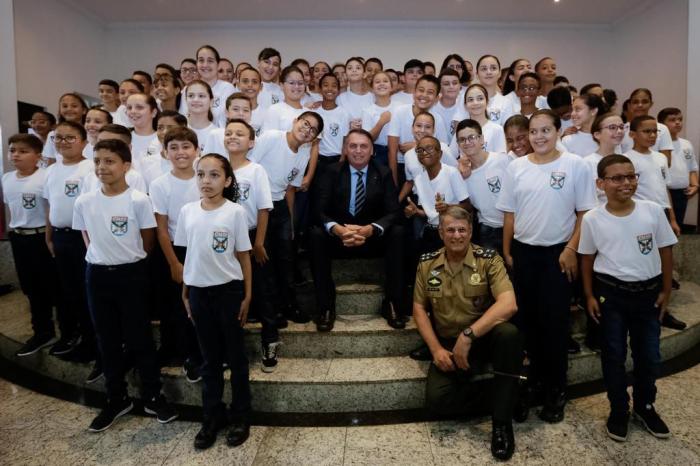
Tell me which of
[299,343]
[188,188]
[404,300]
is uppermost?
[188,188]

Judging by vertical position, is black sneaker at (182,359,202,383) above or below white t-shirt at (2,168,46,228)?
below

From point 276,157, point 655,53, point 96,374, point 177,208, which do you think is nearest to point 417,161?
point 276,157

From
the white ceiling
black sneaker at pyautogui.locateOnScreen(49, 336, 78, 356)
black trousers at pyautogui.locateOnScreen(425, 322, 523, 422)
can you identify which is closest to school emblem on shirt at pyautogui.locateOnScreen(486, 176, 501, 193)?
black trousers at pyautogui.locateOnScreen(425, 322, 523, 422)

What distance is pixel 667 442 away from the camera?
2227 millimetres

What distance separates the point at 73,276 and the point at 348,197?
207cm

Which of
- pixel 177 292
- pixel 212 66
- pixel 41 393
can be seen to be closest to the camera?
pixel 177 292

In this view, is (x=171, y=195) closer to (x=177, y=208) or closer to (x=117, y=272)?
(x=177, y=208)

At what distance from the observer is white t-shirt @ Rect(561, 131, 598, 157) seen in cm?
329

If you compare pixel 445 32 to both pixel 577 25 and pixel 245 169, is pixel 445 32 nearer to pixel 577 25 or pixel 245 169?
pixel 577 25

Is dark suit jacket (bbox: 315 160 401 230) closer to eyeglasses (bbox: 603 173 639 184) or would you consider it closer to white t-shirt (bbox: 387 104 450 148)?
white t-shirt (bbox: 387 104 450 148)

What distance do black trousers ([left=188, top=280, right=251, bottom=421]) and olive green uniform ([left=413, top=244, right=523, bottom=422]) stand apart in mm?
1069

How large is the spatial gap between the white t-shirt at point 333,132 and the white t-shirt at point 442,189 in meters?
1.15

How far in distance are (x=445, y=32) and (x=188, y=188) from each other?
24.2ft

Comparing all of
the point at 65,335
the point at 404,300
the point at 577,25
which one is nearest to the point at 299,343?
the point at 404,300
